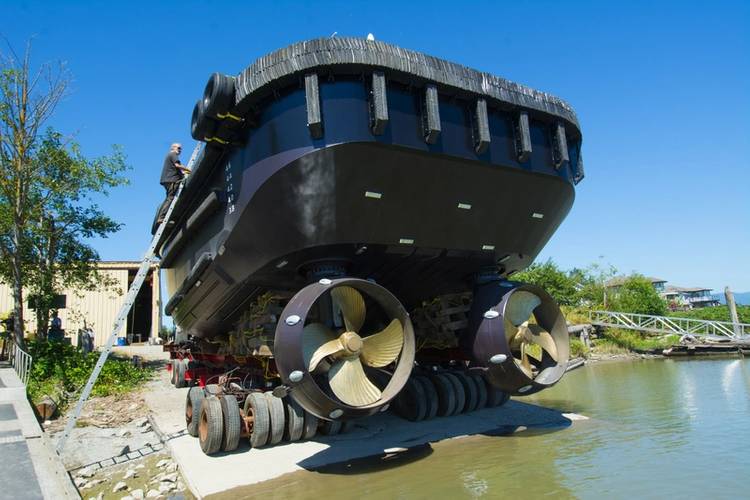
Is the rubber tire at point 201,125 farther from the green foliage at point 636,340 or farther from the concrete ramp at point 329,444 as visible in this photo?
the green foliage at point 636,340

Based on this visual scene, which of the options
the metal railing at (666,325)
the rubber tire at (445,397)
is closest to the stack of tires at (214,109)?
the rubber tire at (445,397)

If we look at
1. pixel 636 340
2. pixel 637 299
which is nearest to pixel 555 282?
pixel 636 340

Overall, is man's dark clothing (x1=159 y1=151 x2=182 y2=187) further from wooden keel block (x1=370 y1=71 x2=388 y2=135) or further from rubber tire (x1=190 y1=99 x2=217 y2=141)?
wooden keel block (x1=370 y1=71 x2=388 y2=135)

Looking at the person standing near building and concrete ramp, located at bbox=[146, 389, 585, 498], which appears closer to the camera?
concrete ramp, located at bbox=[146, 389, 585, 498]

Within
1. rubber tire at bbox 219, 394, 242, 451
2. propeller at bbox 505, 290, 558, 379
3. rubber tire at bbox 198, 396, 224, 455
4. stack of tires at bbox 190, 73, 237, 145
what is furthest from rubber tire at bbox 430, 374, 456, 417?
stack of tires at bbox 190, 73, 237, 145

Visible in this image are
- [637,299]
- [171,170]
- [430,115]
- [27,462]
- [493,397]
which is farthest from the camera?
[637,299]

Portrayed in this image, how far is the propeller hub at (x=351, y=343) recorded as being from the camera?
5.86 metres

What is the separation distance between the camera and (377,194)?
19.0 ft

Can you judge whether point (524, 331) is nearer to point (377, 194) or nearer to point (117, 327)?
point (377, 194)

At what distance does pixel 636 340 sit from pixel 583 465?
24.8m

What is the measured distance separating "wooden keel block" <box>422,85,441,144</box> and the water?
12.6 feet

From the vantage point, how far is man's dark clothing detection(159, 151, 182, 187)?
917 cm

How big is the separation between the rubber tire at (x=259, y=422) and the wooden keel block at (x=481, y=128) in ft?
14.0

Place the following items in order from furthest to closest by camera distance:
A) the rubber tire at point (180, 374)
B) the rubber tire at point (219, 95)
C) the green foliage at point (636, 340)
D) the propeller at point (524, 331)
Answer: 1. the green foliage at point (636, 340)
2. the rubber tire at point (180, 374)
3. the propeller at point (524, 331)
4. the rubber tire at point (219, 95)
